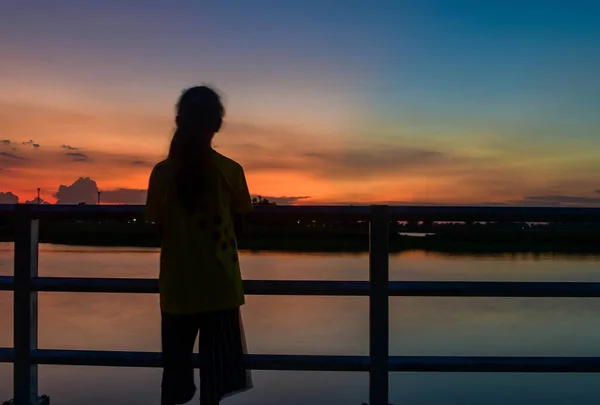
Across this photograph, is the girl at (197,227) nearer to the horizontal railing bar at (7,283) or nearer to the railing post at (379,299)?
the railing post at (379,299)

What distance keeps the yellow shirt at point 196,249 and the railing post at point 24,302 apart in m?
1.06

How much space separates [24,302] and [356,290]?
1.69 m

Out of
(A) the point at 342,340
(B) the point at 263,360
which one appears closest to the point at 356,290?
(B) the point at 263,360

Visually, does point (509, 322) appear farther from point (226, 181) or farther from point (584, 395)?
point (226, 181)

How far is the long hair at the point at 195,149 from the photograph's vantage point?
8.25ft

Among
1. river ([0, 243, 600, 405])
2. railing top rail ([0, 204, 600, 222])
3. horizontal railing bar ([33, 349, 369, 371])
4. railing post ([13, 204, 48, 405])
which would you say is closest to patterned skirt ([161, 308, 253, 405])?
horizontal railing bar ([33, 349, 369, 371])

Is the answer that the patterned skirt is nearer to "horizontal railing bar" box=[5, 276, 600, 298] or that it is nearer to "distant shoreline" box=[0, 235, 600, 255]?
"horizontal railing bar" box=[5, 276, 600, 298]

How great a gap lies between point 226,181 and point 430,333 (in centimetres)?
822

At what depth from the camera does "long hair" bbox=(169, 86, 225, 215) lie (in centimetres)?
251

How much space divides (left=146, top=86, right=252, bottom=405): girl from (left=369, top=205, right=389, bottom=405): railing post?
2.69 ft

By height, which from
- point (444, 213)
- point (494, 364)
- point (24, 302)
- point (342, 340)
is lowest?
point (342, 340)

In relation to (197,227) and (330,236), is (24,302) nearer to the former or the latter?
(197,227)

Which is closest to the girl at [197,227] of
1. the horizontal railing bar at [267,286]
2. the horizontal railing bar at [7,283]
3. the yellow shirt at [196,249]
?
the yellow shirt at [196,249]

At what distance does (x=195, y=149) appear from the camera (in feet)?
8.31
